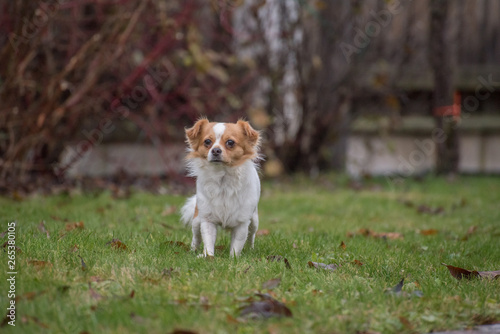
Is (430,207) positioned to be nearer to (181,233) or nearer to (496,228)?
(496,228)

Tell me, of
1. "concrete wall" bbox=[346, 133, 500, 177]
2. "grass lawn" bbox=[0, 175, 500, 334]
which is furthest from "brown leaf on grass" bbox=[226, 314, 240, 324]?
"concrete wall" bbox=[346, 133, 500, 177]

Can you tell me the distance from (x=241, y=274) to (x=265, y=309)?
553 millimetres

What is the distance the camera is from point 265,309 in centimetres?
258

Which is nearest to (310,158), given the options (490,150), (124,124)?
(124,124)

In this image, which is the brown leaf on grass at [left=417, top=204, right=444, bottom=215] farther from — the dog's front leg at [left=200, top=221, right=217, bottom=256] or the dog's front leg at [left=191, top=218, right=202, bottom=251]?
the dog's front leg at [left=200, top=221, right=217, bottom=256]

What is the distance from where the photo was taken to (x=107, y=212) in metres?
5.50

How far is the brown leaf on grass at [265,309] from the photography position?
2.54 m

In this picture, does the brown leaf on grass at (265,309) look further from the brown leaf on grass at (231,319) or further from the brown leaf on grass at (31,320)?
the brown leaf on grass at (31,320)

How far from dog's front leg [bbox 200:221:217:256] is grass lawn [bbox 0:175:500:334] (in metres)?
0.10

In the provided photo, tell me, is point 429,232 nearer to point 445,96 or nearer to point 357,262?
point 357,262

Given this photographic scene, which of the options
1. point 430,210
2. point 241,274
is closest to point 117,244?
point 241,274

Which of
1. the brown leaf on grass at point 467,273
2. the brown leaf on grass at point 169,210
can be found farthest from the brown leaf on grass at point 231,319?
the brown leaf on grass at point 169,210

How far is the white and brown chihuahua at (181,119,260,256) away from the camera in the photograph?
3744 millimetres

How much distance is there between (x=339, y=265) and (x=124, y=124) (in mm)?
6336
